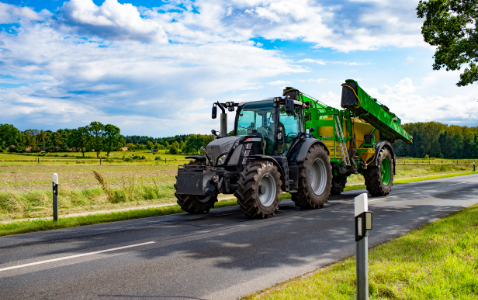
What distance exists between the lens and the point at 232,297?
4.01 metres

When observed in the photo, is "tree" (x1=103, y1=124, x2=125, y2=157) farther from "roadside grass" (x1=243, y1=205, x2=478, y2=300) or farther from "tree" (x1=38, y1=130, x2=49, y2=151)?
"roadside grass" (x1=243, y1=205, x2=478, y2=300)

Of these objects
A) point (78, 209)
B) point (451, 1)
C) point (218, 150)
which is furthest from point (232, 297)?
point (451, 1)

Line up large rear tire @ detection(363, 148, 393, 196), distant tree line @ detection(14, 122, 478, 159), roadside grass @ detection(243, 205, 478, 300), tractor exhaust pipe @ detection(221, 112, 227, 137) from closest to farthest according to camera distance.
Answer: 1. roadside grass @ detection(243, 205, 478, 300)
2. tractor exhaust pipe @ detection(221, 112, 227, 137)
3. large rear tire @ detection(363, 148, 393, 196)
4. distant tree line @ detection(14, 122, 478, 159)

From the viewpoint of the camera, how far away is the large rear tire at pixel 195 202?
972 centimetres

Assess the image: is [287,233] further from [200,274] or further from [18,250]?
[18,250]

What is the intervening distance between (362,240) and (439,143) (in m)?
127

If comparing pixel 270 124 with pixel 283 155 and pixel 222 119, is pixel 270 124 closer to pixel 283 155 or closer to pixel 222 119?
pixel 283 155

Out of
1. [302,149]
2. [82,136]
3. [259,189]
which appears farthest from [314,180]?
[82,136]

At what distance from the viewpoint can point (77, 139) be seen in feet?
315

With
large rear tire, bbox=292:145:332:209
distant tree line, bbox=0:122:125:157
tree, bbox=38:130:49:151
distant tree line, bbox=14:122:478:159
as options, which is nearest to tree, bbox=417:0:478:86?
large rear tire, bbox=292:145:332:209

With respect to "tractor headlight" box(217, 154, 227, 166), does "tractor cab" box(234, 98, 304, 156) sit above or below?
above

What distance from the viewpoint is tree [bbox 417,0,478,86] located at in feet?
53.9

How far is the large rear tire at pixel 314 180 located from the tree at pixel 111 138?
89738 millimetres

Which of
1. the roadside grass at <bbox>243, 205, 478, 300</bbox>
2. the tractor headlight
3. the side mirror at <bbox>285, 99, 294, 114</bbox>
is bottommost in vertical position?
the roadside grass at <bbox>243, 205, 478, 300</bbox>
